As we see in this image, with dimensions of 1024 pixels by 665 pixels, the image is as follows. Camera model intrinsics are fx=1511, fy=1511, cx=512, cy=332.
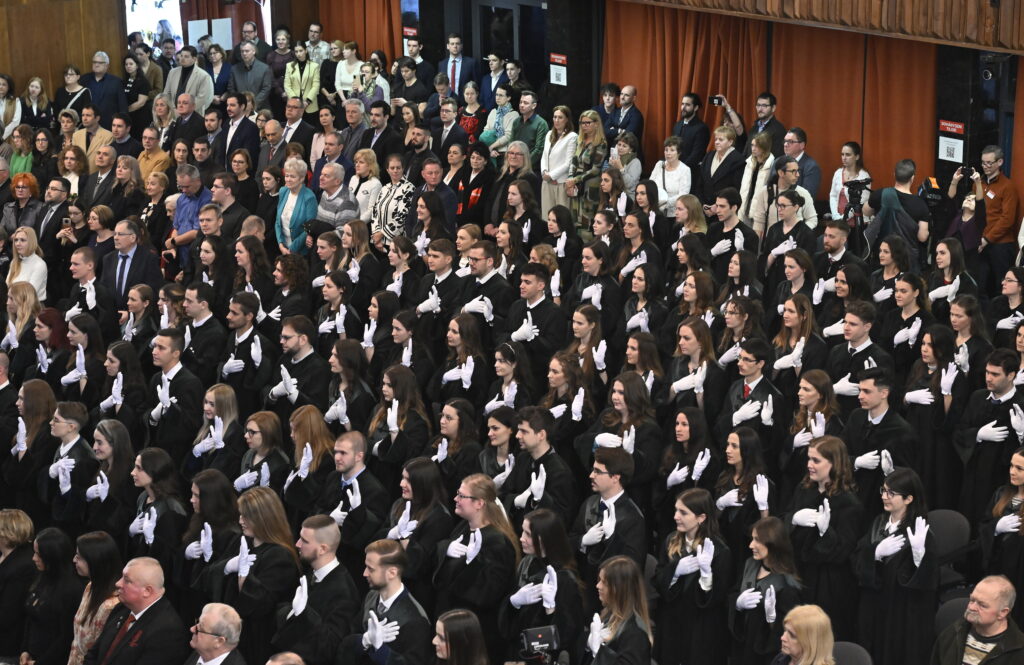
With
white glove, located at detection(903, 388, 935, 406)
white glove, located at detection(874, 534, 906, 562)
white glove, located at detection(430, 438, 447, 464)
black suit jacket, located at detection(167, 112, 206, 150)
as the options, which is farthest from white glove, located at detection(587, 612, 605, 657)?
black suit jacket, located at detection(167, 112, 206, 150)

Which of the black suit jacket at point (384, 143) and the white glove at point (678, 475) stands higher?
the black suit jacket at point (384, 143)

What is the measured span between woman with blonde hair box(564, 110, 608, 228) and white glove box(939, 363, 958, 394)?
4963 mm

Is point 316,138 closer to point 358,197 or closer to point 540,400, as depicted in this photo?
point 358,197

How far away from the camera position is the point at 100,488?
8.70 m

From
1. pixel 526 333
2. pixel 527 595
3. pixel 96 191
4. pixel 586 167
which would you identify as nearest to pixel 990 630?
pixel 527 595

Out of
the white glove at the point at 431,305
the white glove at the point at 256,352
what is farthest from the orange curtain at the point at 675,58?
the white glove at the point at 256,352

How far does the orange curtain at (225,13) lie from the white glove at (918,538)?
15.6 meters

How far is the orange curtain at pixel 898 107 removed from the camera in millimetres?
12898

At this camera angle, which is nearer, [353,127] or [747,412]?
[747,412]

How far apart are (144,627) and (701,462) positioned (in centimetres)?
312

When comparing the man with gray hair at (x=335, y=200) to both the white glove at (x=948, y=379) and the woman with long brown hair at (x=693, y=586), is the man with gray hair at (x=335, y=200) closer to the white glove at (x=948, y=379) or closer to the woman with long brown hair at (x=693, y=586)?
the white glove at (x=948, y=379)

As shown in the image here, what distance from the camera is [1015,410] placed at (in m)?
8.55

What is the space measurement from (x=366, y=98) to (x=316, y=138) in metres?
2.60

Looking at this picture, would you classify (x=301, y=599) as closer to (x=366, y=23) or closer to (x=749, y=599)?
(x=749, y=599)
